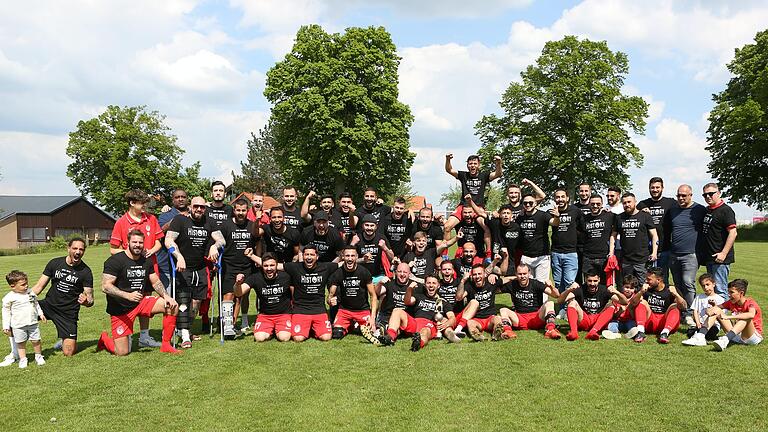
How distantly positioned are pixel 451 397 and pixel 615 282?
211 inches

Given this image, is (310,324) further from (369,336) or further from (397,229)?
(397,229)

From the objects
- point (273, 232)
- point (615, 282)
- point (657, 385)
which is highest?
point (273, 232)

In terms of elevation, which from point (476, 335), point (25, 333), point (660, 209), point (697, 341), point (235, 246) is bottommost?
point (697, 341)

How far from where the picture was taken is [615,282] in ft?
32.6

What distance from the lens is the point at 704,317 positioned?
331 inches

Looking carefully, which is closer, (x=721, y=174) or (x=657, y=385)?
(x=657, y=385)

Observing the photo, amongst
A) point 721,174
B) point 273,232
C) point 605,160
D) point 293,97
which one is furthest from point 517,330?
point 721,174

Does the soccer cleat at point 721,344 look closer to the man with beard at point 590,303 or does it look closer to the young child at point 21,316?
the man with beard at point 590,303

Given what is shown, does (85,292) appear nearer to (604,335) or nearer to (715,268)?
(604,335)

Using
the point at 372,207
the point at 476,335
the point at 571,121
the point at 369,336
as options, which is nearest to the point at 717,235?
the point at 476,335

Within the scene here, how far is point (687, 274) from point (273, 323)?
6767 millimetres

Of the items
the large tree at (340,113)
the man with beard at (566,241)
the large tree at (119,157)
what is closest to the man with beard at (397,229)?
the man with beard at (566,241)

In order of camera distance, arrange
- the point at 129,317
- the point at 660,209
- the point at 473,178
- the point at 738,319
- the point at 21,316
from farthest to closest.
Result: the point at 473,178
the point at 660,209
the point at 129,317
the point at 738,319
the point at 21,316

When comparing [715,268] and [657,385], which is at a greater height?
[715,268]
